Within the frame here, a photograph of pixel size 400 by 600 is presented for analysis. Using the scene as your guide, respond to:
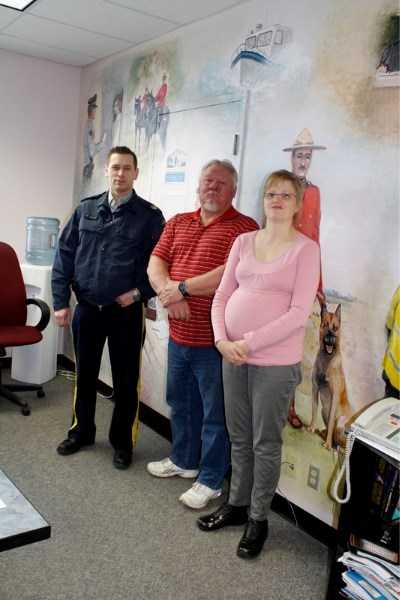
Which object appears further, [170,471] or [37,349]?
[37,349]

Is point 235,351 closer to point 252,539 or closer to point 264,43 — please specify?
point 252,539

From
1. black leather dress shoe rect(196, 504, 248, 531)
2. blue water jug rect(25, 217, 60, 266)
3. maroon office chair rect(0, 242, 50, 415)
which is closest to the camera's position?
black leather dress shoe rect(196, 504, 248, 531)

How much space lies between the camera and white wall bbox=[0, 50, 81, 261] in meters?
4.14

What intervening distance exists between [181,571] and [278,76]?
2186mm

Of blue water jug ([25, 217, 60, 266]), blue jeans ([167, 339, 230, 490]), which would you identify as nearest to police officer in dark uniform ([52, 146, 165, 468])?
blue jeans ([167, 339, 230, 490])

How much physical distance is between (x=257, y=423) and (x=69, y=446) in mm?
1274

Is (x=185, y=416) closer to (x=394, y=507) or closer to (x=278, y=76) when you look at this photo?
(x=394, y=507)

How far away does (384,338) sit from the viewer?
213 cm

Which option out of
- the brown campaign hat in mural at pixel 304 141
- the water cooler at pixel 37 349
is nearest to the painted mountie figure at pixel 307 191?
the brown campaign hat in mural at pixel 304 141

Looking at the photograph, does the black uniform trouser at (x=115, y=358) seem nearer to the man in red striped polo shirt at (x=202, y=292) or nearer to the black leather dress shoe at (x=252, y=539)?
the man in red striped polo shirt at (x=202, y=292)

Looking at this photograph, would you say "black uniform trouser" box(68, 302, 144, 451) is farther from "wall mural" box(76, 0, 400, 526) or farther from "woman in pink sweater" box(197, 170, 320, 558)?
"wall mural" box(76, 0, 400, 526)

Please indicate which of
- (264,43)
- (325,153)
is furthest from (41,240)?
(325,153)

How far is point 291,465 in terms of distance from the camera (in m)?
2.54

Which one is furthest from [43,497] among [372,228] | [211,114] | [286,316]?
[211,114]
